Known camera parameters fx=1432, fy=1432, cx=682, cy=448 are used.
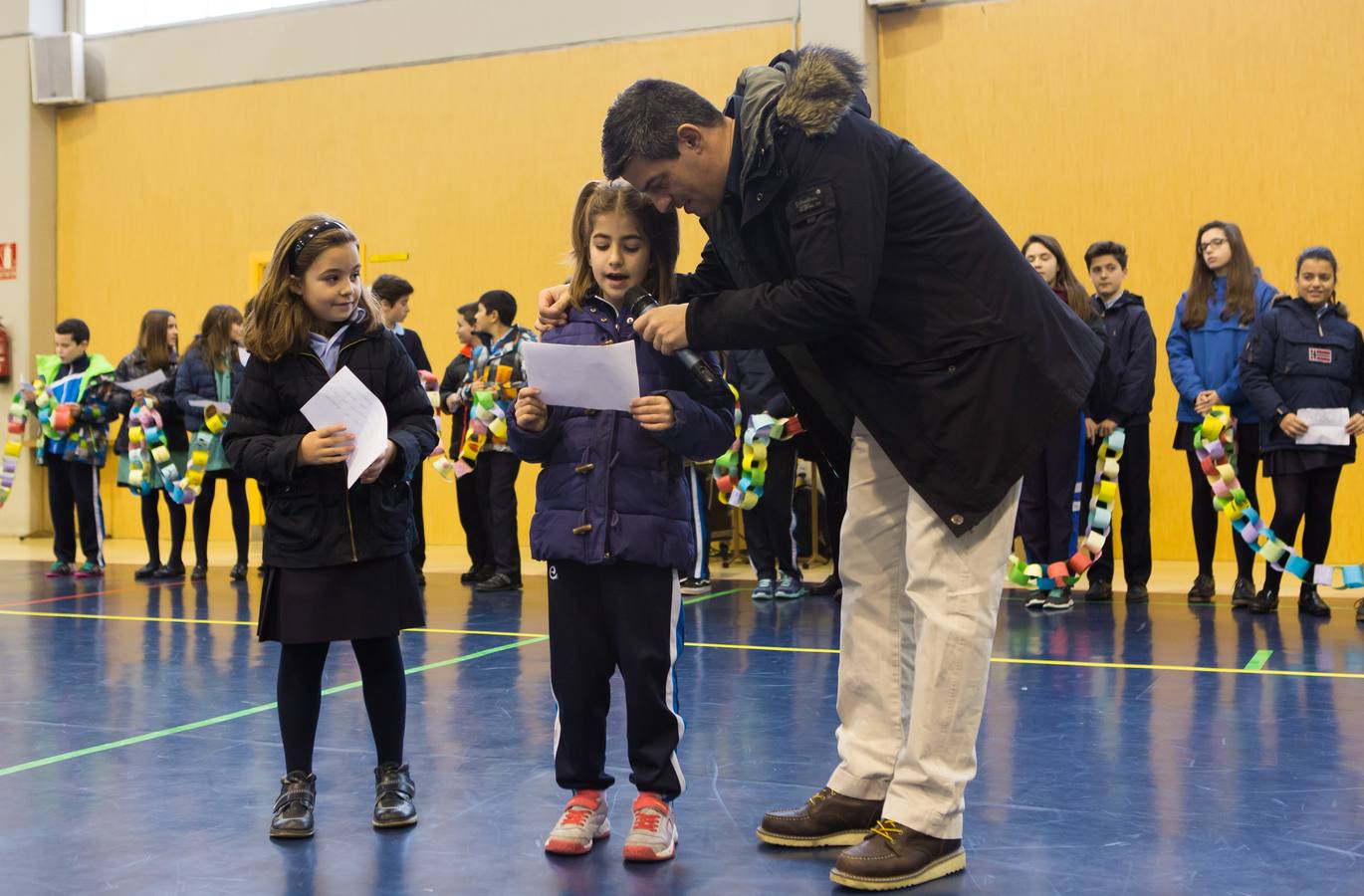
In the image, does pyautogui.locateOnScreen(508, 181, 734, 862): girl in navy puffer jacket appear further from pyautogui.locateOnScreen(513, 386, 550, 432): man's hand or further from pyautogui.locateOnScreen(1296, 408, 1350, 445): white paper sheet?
pyautogui.locateOnScreen(1296, 408, 1350, 445): white paper sheet

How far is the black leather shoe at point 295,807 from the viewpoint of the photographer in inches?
122

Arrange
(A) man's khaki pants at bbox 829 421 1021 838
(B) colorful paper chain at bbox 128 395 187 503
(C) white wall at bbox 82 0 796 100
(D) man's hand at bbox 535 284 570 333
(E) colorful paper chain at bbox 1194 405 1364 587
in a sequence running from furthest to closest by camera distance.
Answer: (C) white wall at bbox 82 0 796 100 → (B) colorful paper chain at bbox 128 395 187 503 → (E) colorful paper chain at bbox 1194 405 1364 587 → (D) man's hand at bbox 535 284 570 333 → (A) man's khaki pants at bbox 829 421 1021 838

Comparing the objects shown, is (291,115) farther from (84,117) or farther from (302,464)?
(302,464)

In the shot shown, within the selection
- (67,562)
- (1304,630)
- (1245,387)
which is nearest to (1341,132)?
(1245,387)

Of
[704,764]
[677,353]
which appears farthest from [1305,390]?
[677,353]

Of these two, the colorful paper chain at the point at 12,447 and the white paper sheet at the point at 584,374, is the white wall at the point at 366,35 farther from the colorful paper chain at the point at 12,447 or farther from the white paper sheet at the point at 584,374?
the white paper sheet at the point at 584,374

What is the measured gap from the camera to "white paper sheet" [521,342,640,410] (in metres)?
2.94

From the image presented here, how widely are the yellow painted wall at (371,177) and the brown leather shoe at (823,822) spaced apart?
280 inches

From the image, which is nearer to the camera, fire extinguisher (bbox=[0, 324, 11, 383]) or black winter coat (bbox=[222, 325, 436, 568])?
black winter coat (bbox=[222, 325, 436, 568])

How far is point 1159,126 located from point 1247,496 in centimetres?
319

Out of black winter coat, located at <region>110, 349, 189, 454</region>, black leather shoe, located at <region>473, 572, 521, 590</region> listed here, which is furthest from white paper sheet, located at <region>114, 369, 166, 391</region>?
black leather shoe, located at <region>473, 572, 521, 590</region>

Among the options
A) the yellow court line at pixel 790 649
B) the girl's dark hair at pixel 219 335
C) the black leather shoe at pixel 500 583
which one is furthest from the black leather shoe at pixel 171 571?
the black leather shoe at pixel 500 583

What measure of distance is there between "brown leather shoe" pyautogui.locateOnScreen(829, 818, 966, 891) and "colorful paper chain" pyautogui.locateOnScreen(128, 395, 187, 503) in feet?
21.6

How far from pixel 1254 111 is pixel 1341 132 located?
0.52 meters
